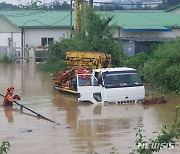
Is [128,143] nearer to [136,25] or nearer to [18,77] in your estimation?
[18,77]

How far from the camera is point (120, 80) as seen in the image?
2520 cm

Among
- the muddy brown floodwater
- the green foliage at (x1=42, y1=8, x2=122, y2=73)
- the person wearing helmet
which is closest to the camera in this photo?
the muddy brown floodwater

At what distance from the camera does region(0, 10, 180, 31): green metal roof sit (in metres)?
51.3

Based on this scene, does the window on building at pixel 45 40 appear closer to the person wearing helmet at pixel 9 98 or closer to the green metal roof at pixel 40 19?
the green metal roof at pixel 40 19

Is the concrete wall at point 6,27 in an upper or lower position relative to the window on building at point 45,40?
upper

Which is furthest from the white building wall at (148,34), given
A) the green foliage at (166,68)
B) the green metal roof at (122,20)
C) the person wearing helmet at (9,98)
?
the person wearing helmet at (9,98)

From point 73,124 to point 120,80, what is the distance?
5149 millimetres

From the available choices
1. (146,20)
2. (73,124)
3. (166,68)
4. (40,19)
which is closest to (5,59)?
(40,19)

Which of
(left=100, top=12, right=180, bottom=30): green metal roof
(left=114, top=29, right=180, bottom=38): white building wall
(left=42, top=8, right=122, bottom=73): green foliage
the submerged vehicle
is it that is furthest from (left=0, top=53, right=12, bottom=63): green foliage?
the submerged vehicle

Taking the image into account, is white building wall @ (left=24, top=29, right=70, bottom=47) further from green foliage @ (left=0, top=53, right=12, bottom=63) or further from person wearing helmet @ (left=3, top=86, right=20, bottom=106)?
person wearing helmet @ (left=3, top=86, right=20, bottom=106)

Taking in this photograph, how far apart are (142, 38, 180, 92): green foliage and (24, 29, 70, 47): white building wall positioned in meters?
24.9

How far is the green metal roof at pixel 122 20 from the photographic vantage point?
5132 cm

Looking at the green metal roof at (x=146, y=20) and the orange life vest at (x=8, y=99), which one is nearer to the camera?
the orange life vest at (x=8, y=99)

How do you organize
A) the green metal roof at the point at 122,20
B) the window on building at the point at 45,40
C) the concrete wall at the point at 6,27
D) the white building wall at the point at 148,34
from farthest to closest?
1. the concrete wall at the point at 6,27
2. the window on building at the point at 45,40
3. the green metal roof at the point at 122,20
4. the white building wall at the point at 148,34
